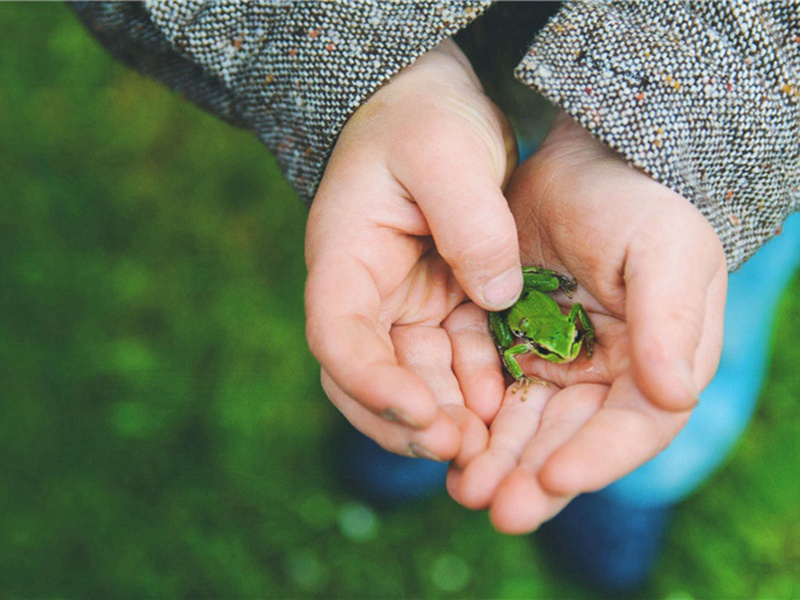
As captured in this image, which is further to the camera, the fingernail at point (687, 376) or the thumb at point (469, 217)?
the thumb at point (469, 217)

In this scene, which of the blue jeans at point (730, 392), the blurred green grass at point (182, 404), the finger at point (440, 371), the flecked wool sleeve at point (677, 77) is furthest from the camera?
the blurred green grass at point (182, 404)

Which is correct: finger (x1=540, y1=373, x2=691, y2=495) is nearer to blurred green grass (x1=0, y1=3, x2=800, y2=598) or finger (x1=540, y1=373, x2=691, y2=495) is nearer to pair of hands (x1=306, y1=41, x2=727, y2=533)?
pair of hands (x1=306, y1=41, x2=727, y2=533)

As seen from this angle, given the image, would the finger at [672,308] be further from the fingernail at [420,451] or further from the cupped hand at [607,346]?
the fingernail at [420,451]

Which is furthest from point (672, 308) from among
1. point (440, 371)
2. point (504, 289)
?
point (440, 371)

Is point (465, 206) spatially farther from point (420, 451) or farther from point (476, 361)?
point (420, 451)

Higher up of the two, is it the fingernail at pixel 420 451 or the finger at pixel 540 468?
the finger at pixel 540 468

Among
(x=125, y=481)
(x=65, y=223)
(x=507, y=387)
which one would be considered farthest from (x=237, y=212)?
(x=507, y=387)

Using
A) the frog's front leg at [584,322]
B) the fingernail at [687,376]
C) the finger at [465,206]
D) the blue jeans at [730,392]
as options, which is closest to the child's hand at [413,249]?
the finger at [465,206]
